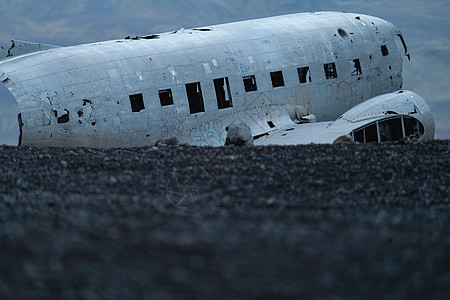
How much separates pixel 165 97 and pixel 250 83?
137 inches

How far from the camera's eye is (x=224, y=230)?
7.12 meters

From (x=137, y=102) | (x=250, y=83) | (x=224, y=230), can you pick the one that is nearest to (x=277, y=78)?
(x=250, y=83)

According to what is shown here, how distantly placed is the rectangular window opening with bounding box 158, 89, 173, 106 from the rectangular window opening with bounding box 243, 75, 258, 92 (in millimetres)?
3048

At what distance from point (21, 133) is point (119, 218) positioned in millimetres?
11908

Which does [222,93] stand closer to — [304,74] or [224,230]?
[304,74]

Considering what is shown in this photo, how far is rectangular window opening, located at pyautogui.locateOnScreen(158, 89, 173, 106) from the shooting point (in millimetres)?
20484

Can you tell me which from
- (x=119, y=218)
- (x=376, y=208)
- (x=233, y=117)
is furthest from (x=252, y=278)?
(x=233, y=117)

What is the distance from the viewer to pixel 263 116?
75.6 ft

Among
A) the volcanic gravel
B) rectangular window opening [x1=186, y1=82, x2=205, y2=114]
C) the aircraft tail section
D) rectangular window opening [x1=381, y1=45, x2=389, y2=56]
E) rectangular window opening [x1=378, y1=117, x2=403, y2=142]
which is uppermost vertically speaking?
the aircraft tail section

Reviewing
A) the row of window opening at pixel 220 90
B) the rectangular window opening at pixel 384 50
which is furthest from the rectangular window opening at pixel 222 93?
the rectangular window opening at pixel 384 50

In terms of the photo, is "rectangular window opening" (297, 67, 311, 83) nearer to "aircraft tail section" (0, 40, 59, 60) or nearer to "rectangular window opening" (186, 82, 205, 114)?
"rectangular window opening" (186, 82, 205, 114)

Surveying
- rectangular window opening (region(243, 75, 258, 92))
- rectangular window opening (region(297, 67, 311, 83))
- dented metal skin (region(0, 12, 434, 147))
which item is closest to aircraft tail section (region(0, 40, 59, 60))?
dented metal skin (region(0, 12, 434, 147))

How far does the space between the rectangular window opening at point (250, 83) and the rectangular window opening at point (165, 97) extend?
3048 mm

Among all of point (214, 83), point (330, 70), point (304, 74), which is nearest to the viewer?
point (214, 83)
